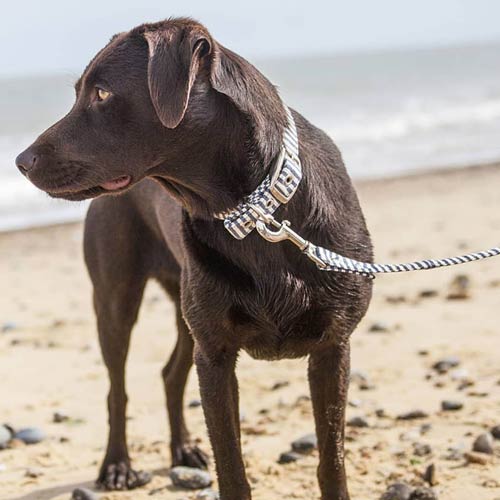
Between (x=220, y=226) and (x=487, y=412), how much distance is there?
214 centimetres

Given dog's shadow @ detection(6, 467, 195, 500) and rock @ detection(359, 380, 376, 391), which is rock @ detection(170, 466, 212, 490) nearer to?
dog's shadow @ detection(6, 467, 195, 500)

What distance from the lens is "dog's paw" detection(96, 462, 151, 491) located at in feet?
16.0

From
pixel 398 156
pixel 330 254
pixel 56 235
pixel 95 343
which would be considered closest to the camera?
pixel 330 254

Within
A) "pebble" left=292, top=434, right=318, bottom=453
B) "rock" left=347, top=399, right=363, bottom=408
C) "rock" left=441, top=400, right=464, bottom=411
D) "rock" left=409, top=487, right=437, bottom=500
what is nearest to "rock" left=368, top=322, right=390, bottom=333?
"rock" left=347, top=399, right=363, bottom=408

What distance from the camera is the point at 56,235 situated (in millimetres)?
12102

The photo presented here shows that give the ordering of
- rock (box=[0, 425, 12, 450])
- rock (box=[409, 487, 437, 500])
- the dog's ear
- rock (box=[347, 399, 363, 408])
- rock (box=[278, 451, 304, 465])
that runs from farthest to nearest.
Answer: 1. rock (box=[347, 399, 363, 408])
2. rock (box=[0, 425, 12, 450])
3. rock (box=[278, 451, 304, 465])
4. rock (box=[409, 487, 437, 500])
5. the dog's ear

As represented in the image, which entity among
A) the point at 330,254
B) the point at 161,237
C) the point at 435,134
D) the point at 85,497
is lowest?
the point at 85,497

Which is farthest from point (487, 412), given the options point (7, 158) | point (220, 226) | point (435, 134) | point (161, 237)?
point (435, 134)

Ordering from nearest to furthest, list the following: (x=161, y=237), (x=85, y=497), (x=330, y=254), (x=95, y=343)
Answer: (x=330, y=254) < (x=85, y=497) < (x=161, y=237) < (x=95, y=343)

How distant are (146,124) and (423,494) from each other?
6.08 ft

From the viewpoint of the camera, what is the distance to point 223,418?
3783mm

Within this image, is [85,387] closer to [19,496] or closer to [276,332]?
[19,496]

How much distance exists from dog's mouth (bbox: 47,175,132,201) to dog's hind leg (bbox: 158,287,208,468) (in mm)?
1562

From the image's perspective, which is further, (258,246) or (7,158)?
(7,158)
